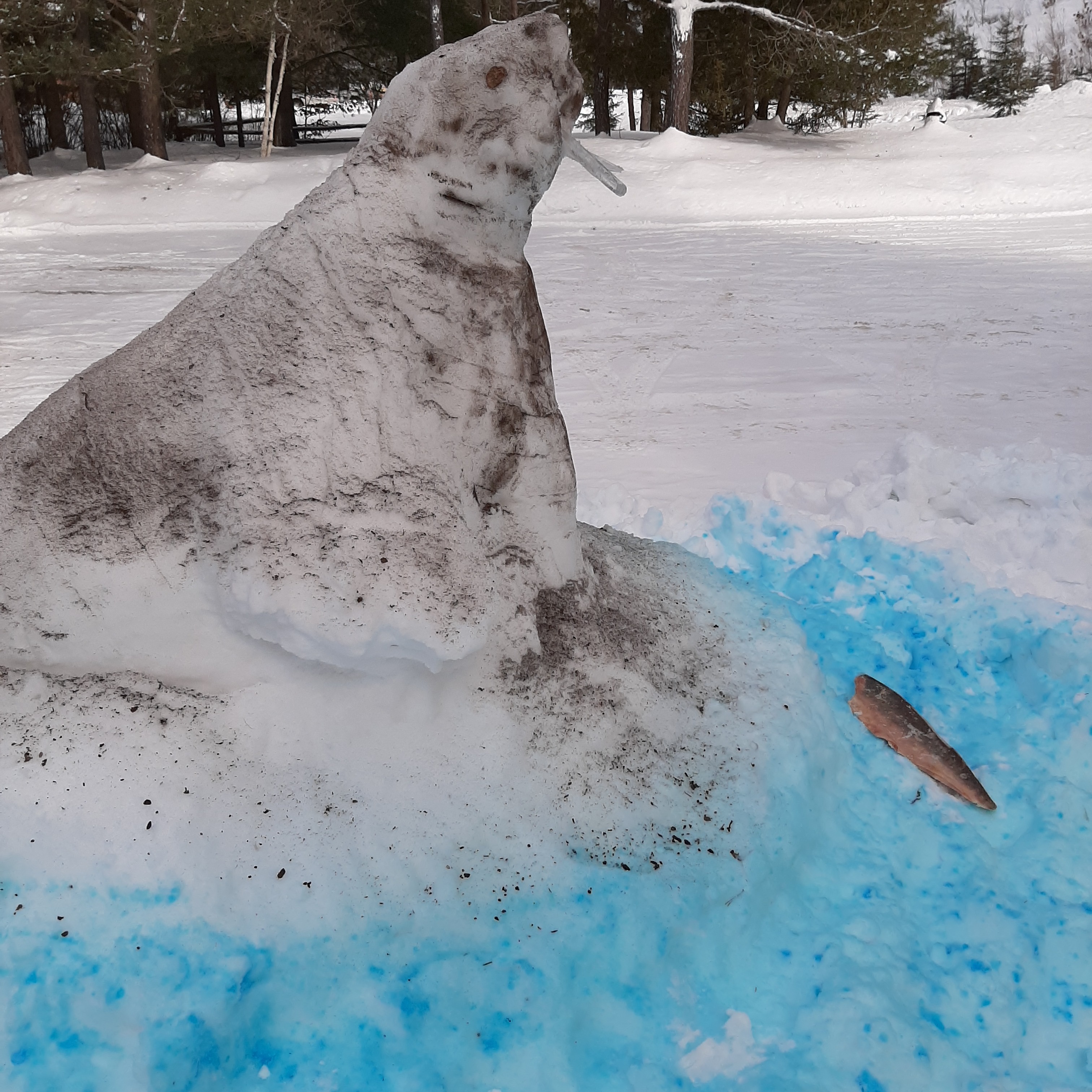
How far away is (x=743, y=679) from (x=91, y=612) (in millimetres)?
1552

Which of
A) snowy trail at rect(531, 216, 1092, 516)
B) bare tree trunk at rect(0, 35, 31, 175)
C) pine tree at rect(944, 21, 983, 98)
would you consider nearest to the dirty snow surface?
snowy trail at rect(531, 216, 1092, 516)

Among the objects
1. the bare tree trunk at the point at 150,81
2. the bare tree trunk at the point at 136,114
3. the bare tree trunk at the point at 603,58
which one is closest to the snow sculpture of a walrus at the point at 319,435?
the bare tree trunk at the point at 150,81

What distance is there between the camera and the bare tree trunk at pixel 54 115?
56.7 ft

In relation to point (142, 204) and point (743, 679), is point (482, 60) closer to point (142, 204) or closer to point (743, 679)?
point (743, 679)

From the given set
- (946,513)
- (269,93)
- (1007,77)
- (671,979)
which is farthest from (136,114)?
(1007,77)

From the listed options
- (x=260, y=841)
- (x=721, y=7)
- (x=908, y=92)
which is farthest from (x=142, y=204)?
(x=260, y=841)

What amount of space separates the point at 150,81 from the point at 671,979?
51.5ft

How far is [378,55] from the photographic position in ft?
64.0

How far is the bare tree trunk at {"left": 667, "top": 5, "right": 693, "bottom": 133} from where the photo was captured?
1450cm

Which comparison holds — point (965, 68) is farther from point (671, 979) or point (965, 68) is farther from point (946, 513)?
point (671, 979)

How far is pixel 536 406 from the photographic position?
7.63 ft

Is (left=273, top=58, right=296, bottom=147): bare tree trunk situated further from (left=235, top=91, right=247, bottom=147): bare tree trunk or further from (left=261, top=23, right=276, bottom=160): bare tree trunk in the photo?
(left=261, top=23, right=276, bottom=160): bare tree trunk

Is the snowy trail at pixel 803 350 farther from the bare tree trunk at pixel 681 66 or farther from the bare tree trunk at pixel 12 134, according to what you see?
the bare tree trunk at pixel 12 134

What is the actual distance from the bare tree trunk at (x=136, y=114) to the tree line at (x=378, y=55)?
0.05 m
